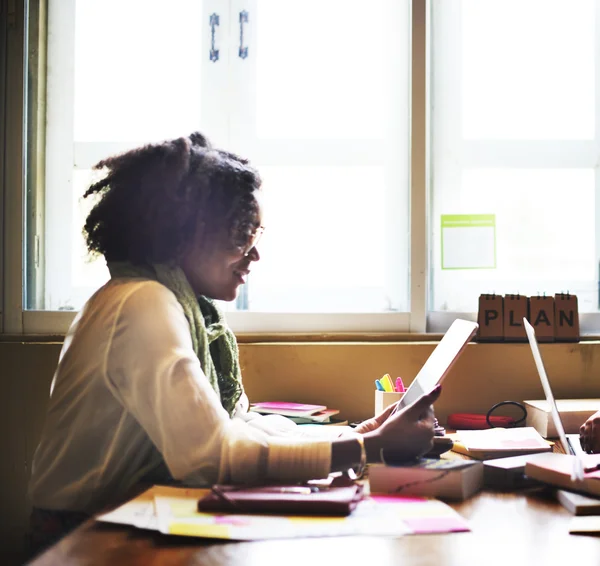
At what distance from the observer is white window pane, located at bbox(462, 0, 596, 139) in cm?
234

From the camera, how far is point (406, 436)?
1.17 meters

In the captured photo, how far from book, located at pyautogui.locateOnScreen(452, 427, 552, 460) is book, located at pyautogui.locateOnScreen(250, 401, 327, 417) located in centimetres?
43

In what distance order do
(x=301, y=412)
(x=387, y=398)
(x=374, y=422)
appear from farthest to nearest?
1. (x=301, y=412)
2. (x=387, y=398)
3. (x=374, y=422)

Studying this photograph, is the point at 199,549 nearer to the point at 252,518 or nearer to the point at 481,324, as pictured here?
the point at 252,518

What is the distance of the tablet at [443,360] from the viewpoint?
1.37 metres

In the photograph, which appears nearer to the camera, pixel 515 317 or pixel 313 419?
pixel 313 419

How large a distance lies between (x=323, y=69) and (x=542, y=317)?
1.07 meters

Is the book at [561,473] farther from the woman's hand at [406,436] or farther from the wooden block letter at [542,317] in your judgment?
the wooden block letter at [542,317]

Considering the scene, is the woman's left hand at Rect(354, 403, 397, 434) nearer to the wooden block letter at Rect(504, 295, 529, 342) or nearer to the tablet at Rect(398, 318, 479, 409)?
the tablet at Rect(398, 318, 479, 409)

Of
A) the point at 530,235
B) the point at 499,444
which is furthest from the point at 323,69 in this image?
the point at 499,444

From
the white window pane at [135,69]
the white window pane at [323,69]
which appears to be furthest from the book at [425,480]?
the white window pane at [135,69]

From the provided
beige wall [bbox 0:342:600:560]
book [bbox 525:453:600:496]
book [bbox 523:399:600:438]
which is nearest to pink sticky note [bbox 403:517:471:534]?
book [bbox 525:453:600:496]

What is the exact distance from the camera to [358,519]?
96 centimetres

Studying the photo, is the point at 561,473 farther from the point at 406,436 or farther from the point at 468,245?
the point at 468,245
